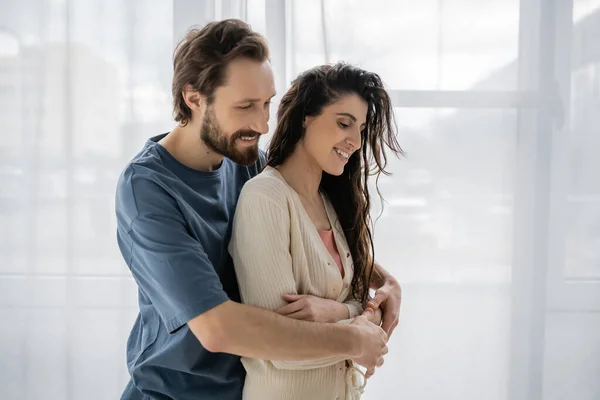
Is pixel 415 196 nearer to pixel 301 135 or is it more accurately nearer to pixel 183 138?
pixel 301 135

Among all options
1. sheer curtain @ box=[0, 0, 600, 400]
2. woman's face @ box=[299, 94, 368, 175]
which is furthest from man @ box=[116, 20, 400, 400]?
sheer curtain @ box=[0, 0, 600, 400]

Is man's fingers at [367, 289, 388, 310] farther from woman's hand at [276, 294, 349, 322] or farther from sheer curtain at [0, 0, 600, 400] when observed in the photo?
sheer curtain at [0, 0, 600, 400]

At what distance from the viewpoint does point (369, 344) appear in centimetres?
131

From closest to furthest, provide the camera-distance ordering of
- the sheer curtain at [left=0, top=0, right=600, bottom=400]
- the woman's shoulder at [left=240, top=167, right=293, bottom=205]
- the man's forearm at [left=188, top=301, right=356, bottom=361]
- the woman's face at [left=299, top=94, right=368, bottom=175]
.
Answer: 1. the man's forearm at [left=188, top=301, right=356, bottom=361]
2. the woman's shoulder at [left=240, top=167, right=293, bottom=205]
3. the woman's face at [left=299, top=94, right=368, bottom=175]
4. the sheer curtain at [left=0, top=0, right=600, bottom=400]

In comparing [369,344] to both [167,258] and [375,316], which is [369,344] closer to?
[375,316]

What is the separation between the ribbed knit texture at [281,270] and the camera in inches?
50.6

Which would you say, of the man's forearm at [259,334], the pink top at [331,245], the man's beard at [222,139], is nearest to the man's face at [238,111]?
the man's beard at [222,139]

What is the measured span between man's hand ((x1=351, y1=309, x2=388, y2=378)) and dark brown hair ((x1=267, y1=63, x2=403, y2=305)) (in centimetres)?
17

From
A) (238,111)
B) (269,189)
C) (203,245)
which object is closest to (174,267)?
(203,245)

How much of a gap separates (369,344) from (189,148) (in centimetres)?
57

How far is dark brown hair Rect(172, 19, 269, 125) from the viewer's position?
138cm

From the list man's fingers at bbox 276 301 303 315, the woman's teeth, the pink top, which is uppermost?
the woman's teeth

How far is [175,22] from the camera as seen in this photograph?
216cm

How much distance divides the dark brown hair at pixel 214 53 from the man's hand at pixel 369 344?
22.8 inches
